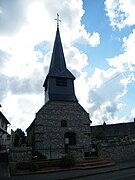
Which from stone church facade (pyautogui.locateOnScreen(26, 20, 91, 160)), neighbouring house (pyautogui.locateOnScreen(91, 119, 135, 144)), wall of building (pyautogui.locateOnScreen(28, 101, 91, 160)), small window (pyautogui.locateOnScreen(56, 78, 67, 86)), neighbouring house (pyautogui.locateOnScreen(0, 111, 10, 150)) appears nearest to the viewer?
neighbouring house (pyautogui.locateOnScreen(0, 111, 10, 150))

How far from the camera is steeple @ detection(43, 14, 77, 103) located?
31.2 m

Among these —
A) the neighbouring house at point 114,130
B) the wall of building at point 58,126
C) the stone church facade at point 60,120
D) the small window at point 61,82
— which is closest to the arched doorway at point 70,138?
the stone church facade at point 60,120

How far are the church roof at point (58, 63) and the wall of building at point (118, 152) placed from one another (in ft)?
45.1

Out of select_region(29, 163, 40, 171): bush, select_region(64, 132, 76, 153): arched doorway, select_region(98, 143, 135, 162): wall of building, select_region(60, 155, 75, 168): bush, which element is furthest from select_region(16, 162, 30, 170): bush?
select_region(64, 132, 76, 153): arched doorway

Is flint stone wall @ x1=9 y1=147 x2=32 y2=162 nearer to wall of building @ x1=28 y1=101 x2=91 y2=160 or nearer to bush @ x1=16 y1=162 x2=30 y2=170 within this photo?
bush @ x1=16 y1=162 x2=30 y2=170

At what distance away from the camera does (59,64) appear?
34.3 meters

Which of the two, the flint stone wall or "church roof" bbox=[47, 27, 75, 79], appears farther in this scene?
"church roof" bbox=[47, 27, 75, 79]

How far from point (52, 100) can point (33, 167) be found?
1442 cm

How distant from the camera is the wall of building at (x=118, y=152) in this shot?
70.2ft

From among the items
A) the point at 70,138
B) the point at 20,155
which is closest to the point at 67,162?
the point at 20,155

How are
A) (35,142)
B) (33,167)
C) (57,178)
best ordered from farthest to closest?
1. (35,142)
2. (33,167)
3. (57,178)

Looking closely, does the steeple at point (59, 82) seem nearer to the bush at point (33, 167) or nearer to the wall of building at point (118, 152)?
the wall of building at point (118, 152)

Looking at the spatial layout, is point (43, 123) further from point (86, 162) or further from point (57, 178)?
point (57, 178)

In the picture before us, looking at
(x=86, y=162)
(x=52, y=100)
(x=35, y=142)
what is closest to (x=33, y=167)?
(x=86, y=162)
